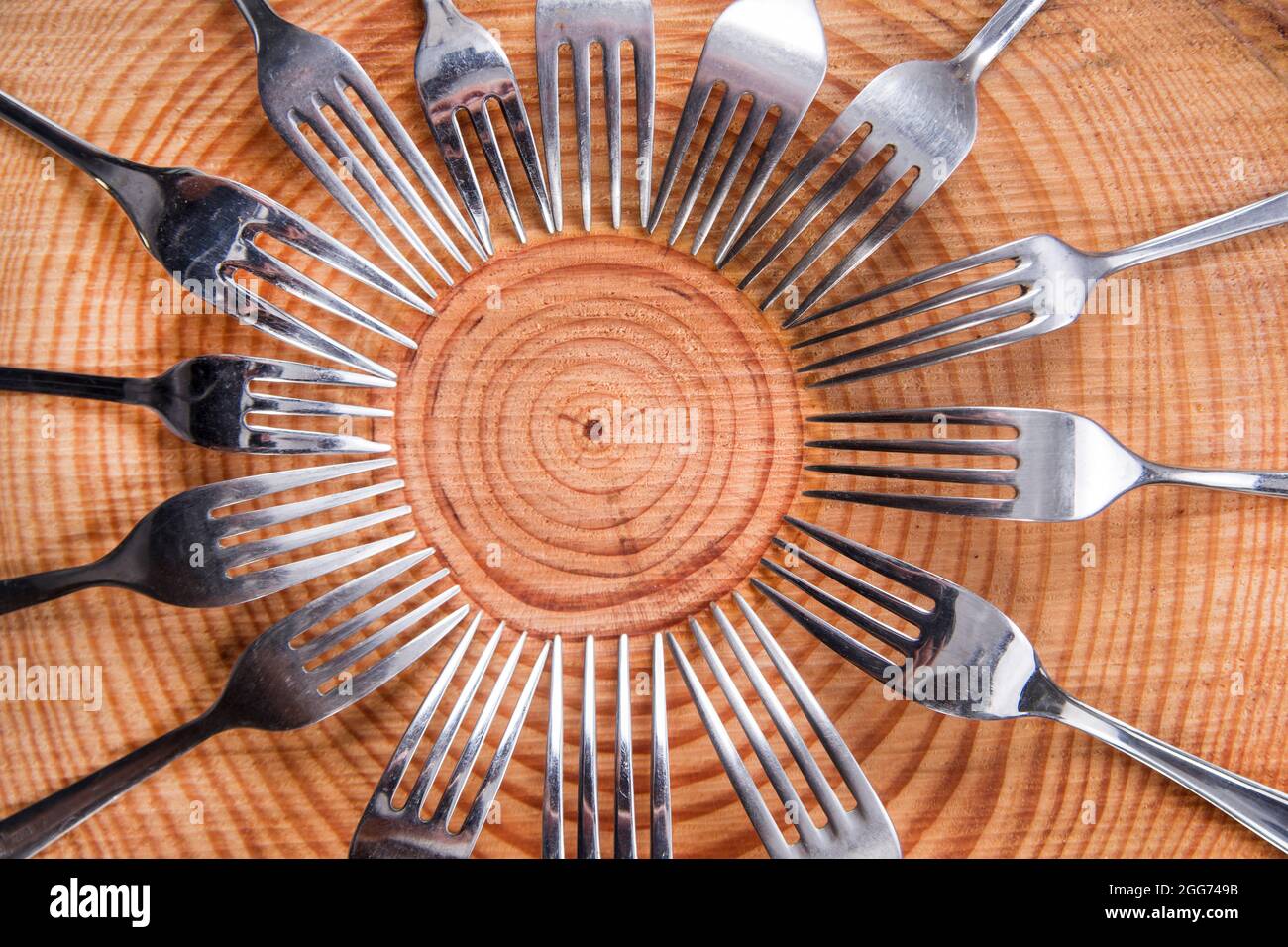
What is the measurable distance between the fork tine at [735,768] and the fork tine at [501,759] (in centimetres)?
18

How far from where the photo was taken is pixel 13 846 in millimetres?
997

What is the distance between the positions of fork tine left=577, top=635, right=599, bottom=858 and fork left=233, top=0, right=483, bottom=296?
0.55m

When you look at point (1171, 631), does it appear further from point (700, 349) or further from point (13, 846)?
point (13, 846)

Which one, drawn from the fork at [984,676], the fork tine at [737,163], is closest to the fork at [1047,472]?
the fork at [984,676]

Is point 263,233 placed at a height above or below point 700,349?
above

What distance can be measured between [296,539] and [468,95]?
586mm

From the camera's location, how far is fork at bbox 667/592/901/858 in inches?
39.8

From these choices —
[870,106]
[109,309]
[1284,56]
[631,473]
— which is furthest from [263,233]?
[1284,56]

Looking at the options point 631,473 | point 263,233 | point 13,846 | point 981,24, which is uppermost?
point 981,24

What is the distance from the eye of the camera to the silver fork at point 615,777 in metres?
1.01

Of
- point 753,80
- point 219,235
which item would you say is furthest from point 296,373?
point 753,80

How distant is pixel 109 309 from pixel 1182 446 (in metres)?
1.37

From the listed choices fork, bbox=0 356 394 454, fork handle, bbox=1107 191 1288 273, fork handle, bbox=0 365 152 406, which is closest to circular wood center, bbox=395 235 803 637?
fork, bbox=0 356 394 454

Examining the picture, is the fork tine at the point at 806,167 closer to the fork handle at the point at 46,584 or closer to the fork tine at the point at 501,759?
the fork tine at the point at 501,759
